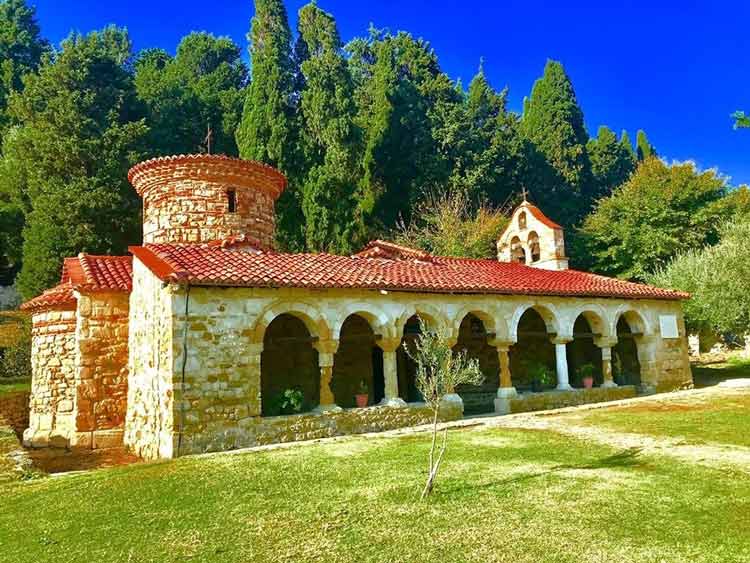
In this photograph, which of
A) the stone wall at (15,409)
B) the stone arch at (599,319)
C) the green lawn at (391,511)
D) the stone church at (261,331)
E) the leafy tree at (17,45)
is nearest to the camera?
the green lawn at (391,511)

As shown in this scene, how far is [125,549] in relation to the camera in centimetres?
487

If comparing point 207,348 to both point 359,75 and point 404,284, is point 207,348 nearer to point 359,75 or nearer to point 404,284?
point 404,284

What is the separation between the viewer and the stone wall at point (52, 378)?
12.2m

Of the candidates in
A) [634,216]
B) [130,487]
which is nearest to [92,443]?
[130,487]

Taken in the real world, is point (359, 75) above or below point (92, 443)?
above

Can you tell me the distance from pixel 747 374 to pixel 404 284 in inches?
585

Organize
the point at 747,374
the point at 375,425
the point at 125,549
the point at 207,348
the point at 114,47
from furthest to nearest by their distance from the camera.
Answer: the point at 114,47
the point at 747,374
the point at 375,425
the point at 207,348
the point at 125,549

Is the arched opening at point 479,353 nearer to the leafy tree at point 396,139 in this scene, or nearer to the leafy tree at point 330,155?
the leafy tree at point 330,155

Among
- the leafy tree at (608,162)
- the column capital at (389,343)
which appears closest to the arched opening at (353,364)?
the column capital at (389,343)

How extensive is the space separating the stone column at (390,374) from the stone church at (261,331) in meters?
0.04

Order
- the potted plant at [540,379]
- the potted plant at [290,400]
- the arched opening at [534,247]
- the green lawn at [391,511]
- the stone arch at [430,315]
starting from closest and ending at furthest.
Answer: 1. the green lawn at [391,511]
2. the potted plant at [290,400]
3. the stone arch at [430,315]
4. the potted plant at [540,379]
5. the arched opening at [534,247]

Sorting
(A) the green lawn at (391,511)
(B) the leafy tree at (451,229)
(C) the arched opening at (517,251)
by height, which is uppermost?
(B) the leafy tree at (451,229)

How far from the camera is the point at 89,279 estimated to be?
39.7 ft

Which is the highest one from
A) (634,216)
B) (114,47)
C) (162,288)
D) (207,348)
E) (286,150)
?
(114,47)
